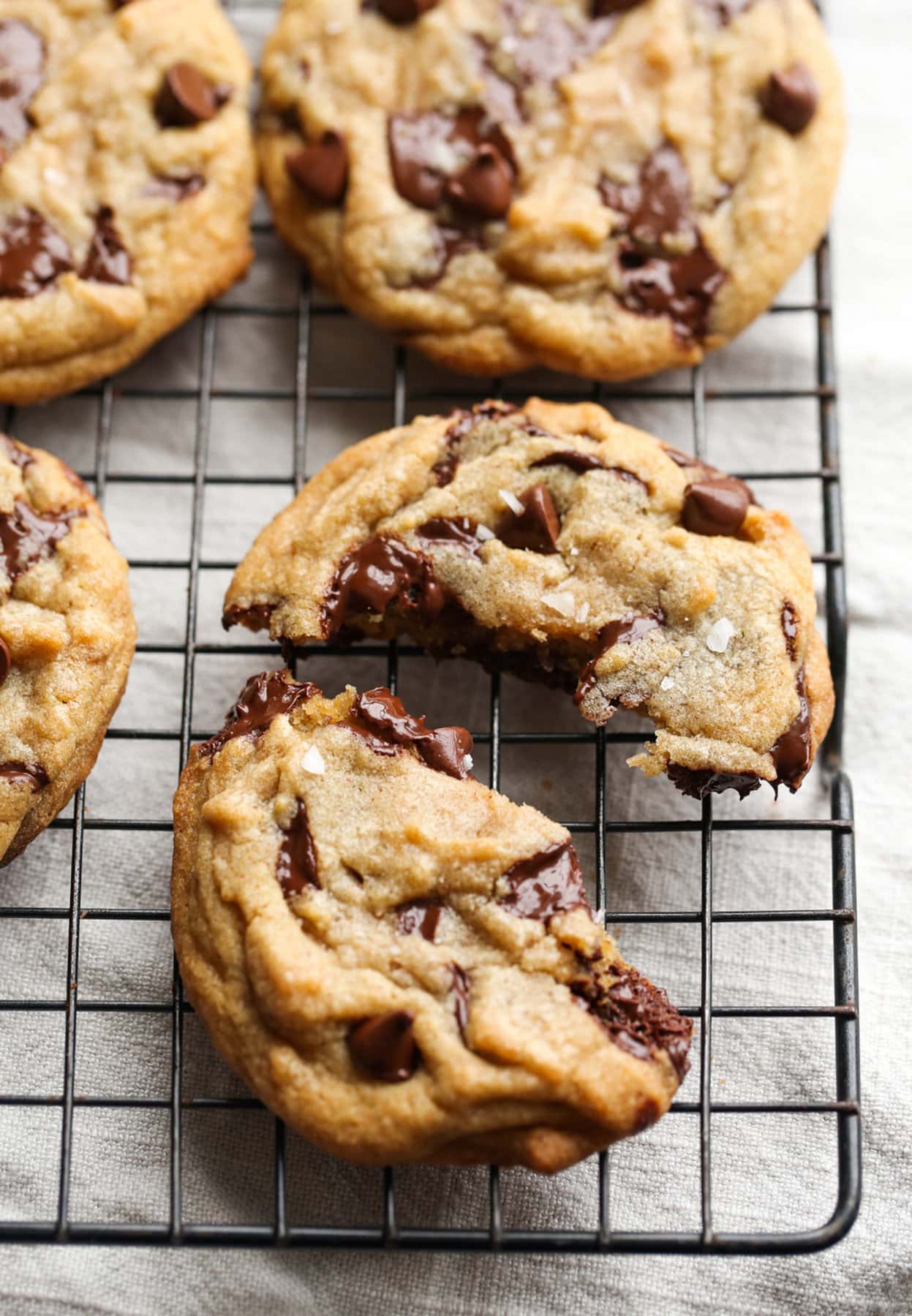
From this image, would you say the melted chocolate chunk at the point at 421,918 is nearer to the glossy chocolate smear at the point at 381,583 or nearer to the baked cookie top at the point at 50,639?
the glossy chocolate smear at the point at 381,583

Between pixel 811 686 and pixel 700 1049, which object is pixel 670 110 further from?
pixel 700 1049

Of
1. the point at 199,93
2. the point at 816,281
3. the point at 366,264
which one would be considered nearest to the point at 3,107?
the point at 199,93

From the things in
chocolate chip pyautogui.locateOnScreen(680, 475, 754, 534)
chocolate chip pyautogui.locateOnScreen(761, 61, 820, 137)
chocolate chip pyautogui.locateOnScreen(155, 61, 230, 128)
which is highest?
chocolate chip pyautogui.locateOnScreen(761, 61, 820, 137)

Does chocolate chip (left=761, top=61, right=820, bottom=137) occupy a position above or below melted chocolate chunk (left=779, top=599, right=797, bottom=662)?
above

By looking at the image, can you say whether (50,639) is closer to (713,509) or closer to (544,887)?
(544,887)

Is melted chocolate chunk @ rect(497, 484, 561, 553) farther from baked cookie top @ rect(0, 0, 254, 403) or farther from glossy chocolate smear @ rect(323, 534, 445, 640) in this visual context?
baked cookie top @ rect(0, 0, 254, 403)

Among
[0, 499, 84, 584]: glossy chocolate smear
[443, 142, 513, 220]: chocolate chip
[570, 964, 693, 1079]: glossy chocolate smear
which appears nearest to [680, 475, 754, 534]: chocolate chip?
[443, 142, 513, 220]: chocolate chip

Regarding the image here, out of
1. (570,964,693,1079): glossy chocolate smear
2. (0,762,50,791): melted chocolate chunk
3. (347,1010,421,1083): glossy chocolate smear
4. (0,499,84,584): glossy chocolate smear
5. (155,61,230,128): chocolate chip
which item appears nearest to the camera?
(347,1010,421,1083): glossy chocolate smear
